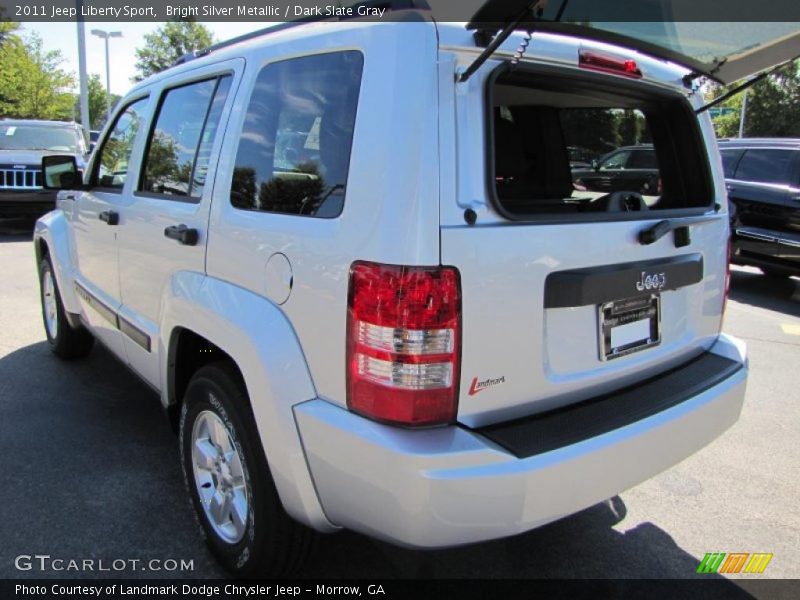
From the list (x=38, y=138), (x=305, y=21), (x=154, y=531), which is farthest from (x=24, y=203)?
(x=305, y=21)

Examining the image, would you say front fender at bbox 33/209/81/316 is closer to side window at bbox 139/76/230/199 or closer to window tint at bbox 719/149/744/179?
side window at bbox 139/76/230/199

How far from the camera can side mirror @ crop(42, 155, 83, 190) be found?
3988mm

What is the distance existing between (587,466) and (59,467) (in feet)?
8.65

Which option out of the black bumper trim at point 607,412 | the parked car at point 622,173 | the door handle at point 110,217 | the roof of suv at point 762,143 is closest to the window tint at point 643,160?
the parked car at point 622,173

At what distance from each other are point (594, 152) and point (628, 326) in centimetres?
126

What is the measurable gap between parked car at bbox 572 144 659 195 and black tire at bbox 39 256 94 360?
3.55 meters

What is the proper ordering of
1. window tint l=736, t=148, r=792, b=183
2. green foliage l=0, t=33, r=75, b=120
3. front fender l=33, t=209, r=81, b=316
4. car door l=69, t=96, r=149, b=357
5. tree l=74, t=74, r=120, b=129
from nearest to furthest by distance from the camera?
car door l=69, t=96, r=149, b=357
front fender l=33, t=209, r=81, b=316
window tint l=736, t=148, r=792, b=183
green foliage l=0, t=33, r=75, b=120
tree l=74, t=74, r=120, b=129

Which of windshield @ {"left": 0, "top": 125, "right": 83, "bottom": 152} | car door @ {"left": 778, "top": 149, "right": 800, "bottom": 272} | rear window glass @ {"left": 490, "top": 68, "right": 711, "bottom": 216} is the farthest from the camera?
windshield @ {"left": 0, "top": 125, "right": 83, "bottom": 152}

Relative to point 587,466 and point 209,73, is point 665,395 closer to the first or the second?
point 587,466

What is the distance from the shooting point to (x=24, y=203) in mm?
10383

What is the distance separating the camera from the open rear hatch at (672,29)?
69.0 inches

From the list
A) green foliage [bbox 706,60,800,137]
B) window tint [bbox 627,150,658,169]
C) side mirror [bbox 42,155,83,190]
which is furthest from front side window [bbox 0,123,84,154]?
green foliage [bbox 706,60,800,137]

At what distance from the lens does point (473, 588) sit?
2.43 meters

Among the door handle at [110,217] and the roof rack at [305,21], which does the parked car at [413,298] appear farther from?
the door handle at [110,217]
